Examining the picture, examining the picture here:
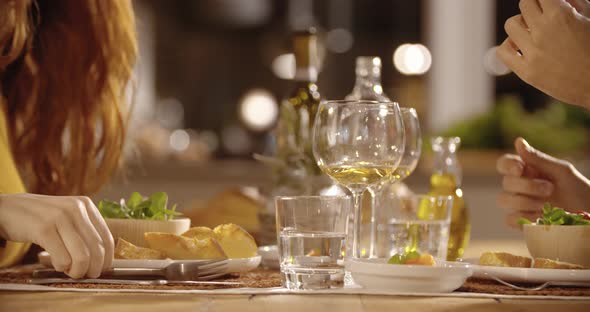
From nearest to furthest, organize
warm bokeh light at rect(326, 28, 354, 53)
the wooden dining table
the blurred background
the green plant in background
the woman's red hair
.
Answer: the wooden dining table < the woman's red hair < the green plant in background < the blurred background < warm bokeh light at rect(326, 28, 354, 53)

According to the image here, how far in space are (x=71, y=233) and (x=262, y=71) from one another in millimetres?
6440

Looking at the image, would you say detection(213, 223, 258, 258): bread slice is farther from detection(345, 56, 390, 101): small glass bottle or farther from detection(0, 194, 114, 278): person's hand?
detection(345, 56, 390, 101): small glass bottle

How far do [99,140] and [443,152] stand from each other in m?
0.70

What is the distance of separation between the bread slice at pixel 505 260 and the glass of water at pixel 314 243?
223mm

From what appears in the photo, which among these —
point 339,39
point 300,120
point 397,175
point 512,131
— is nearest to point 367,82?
point 300,120

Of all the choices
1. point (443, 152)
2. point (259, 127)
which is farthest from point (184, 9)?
point (443, 152)

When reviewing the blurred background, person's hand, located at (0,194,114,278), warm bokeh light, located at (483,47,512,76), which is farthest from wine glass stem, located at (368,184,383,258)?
warm bokeh light, located at (483,47,512,76)

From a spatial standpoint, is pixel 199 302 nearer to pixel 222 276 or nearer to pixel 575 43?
pixel 222 276

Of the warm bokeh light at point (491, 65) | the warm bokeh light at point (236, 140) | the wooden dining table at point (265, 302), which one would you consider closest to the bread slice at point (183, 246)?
the wooden dining table at point (265, 302)

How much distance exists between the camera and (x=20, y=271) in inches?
43.7

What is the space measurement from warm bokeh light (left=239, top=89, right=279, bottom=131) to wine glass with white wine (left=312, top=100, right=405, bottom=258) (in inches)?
225

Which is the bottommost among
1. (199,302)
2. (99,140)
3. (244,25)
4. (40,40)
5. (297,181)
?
(199,302)

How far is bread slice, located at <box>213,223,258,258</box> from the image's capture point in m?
1.03

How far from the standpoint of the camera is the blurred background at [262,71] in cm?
472
